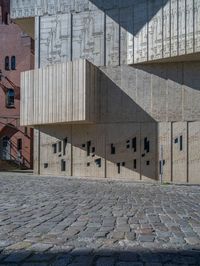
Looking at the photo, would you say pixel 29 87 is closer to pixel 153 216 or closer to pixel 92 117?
pixel 92 117

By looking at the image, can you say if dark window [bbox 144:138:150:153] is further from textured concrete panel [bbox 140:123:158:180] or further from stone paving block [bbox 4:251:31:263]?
stone paving block [bbox 4:251:31:263]

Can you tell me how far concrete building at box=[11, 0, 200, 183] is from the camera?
69.0ft

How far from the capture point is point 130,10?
22234 mm

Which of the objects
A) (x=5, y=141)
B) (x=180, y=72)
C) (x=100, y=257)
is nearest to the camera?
(x=100, y=257)

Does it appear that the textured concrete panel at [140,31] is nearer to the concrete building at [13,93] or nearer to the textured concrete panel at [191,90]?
the textured concrete panel at [191,90]

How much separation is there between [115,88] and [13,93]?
1688 cm

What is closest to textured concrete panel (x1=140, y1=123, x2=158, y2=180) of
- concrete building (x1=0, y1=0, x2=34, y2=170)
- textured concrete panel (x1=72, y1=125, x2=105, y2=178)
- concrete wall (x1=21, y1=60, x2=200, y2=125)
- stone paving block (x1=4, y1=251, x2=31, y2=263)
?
concrete wall (x1=21, y1=60, x2=200, y2=125)

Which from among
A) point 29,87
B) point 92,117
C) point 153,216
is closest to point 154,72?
point 92,117

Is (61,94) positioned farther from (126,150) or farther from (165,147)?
(165,147)

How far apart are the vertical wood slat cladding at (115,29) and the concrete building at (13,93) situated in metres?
12.5

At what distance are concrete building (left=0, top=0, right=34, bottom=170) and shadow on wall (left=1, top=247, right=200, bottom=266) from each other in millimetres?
31582

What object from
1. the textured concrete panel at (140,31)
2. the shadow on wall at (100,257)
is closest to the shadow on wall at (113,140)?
the textured concrete panel at (140,31)

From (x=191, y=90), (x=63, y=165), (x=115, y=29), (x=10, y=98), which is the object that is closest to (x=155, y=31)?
(x=115, y=29)

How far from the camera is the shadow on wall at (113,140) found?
21875 mm
